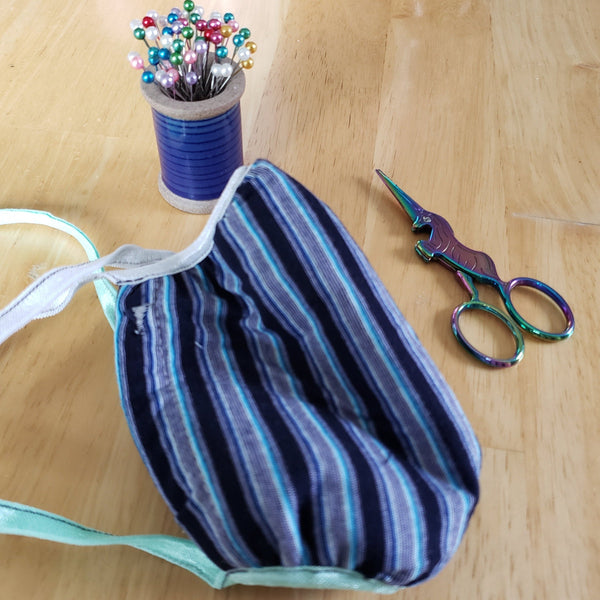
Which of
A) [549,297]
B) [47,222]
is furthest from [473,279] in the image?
[47,222]

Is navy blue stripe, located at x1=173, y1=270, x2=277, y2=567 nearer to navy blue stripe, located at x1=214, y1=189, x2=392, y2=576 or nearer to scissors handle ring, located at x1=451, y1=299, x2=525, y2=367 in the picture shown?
navy blue stripe, located at x1=214, y1=189, x2=392, y2=576

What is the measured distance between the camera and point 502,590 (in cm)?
30

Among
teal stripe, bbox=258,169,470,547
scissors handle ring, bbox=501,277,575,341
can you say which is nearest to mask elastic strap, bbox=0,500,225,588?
teal stripe, bbox=258,169,470,547

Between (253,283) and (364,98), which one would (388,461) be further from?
(364,98)

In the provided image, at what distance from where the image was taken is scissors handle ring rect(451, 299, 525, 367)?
14.7 inches

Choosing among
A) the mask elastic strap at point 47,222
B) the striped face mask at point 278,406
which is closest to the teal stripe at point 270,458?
the striped face mask at point 278,406

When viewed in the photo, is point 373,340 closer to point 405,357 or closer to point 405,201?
point 405,357

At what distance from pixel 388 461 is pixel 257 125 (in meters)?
0.32

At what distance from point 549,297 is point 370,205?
0.44ft

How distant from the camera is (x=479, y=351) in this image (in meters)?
0.38

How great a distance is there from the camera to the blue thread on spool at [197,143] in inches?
15.7

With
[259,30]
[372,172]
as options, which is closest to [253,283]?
[372,172]

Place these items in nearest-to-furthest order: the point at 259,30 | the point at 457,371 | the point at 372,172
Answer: the point at 457,371
the point at 372,172
the point at 259,30

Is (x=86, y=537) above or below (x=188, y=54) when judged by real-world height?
below
